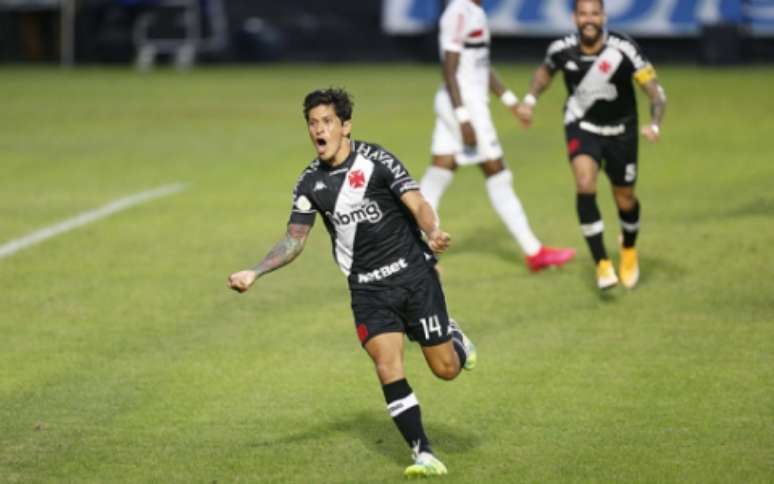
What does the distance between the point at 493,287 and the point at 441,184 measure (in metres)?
1.41

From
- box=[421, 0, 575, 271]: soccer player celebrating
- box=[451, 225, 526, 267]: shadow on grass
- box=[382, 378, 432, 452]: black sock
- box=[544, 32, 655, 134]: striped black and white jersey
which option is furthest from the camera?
box=[451, 225, 526, 267]: shadow on grass

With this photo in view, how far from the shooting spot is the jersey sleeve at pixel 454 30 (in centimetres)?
1333

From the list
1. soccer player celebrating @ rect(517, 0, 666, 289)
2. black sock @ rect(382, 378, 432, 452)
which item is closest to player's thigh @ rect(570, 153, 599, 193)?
soccer player celebrating @ rect(517, 0, 666, 289)

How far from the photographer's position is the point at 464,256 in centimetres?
1427

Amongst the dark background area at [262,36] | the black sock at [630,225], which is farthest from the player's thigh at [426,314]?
the dark background area at [262,36]

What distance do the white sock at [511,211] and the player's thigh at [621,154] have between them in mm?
1156

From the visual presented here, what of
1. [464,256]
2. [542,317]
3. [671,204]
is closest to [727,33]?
[671,204]

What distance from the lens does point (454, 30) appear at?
13.4 metres

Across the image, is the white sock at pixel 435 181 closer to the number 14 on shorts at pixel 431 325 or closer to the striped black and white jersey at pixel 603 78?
the striped black and white jersey at pixel 603 78

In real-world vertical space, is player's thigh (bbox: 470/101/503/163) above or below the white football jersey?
below

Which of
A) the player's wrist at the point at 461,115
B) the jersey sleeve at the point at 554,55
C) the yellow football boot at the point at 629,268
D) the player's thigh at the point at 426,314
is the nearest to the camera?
the player's thigh at the point at 426,314

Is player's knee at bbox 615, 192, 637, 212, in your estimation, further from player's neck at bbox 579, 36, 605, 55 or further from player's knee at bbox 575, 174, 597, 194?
player's neck at bbox 579, 36, 605, 55

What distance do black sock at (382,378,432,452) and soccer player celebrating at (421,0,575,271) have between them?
580 centimetres

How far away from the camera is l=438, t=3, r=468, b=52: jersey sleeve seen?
13.3 metres
